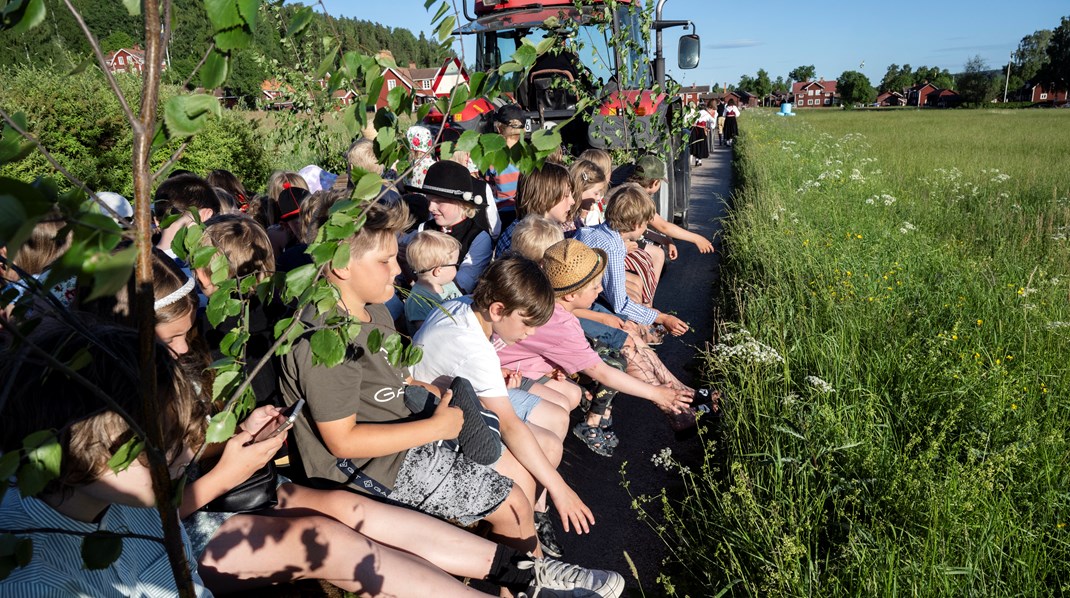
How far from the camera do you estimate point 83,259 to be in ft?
2.06

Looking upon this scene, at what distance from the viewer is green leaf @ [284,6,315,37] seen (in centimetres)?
100

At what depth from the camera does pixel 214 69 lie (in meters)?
0.82

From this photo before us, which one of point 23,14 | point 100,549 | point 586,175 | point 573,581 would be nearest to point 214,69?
point 23,14

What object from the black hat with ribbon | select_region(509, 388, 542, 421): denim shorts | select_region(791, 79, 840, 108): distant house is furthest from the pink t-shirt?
select_region(791, 79, 840, 108): distant house

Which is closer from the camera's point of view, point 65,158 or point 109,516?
point 109,516

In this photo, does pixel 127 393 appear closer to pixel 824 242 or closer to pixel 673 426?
pixel 673 426

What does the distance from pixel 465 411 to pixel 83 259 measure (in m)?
1.89

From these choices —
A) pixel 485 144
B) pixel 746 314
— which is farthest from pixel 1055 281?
pixel 485 144

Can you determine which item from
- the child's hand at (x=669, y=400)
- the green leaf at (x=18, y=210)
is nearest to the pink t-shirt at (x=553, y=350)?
the child's hand at (x=669, y=400)

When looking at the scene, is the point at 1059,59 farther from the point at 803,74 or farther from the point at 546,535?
the point at 546,535

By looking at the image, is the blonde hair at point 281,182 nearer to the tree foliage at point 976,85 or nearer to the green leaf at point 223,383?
the green leaf at point 223,383

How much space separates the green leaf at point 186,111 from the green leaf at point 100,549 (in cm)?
52

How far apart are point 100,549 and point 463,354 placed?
183 centimetres

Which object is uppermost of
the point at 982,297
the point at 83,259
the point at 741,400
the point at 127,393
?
the point at 83,259
